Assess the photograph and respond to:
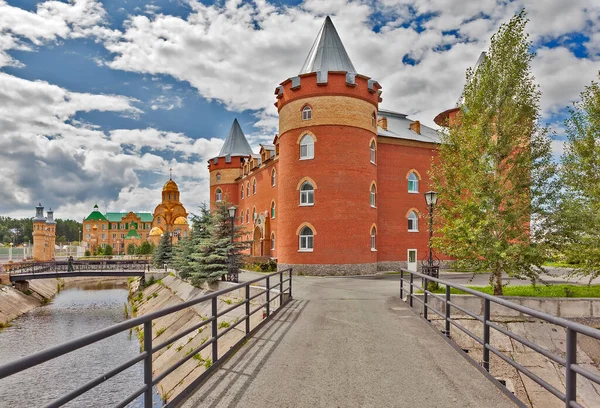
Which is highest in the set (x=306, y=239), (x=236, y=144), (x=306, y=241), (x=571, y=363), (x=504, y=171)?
(x=236, y=144)

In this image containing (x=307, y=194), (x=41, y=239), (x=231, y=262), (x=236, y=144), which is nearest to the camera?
(x=231, y=262)

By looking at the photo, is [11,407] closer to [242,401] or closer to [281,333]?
[281,333]

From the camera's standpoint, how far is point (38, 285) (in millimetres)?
41938

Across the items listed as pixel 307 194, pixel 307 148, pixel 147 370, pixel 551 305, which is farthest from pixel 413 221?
pixel 147 370

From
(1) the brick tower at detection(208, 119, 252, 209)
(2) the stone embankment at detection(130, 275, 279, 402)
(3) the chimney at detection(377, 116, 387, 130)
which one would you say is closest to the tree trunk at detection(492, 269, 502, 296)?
(2) the stone embankment at detection(130, 275, 279, 402)

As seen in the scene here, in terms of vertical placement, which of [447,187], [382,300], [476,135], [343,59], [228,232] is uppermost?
[343,59]

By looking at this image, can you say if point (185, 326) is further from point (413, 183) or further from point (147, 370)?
point (413, 183)

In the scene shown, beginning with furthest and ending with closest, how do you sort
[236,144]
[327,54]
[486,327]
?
[236,144] → [327,54] → [486,327]

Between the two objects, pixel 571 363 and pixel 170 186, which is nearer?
pixel 571 363

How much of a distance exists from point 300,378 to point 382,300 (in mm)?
7877

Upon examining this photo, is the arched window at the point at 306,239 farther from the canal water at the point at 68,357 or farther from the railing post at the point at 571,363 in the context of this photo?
the railing post at the point at 571,363

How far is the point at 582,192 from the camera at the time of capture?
1388cm

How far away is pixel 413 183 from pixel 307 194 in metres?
8.40

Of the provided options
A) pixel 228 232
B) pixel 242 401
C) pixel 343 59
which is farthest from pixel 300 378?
pixel 343 59
